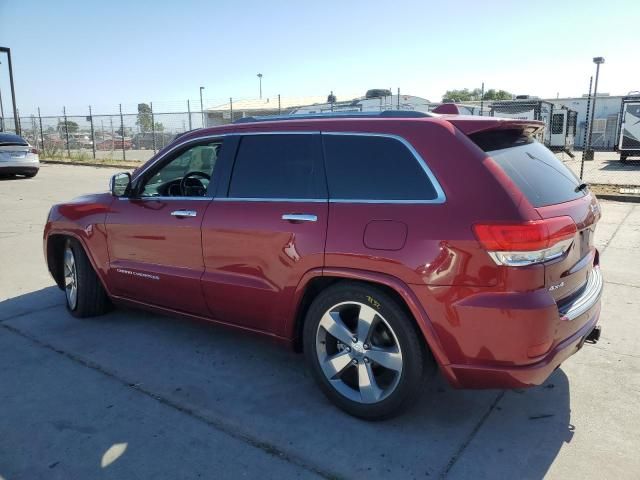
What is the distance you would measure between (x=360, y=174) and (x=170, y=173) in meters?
2.00

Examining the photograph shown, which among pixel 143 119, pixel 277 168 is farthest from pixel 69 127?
pixel 277 168

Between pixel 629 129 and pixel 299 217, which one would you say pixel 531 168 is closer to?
pixel 299 217

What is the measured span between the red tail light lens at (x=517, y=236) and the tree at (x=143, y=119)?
24.2 metres

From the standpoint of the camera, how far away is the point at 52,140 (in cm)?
3039

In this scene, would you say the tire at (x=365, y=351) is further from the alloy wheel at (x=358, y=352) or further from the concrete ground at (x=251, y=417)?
the concrete ground at (x=251, y=417)

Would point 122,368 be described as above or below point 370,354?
below

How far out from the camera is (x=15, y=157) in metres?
16.6

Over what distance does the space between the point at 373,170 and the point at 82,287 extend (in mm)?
3116

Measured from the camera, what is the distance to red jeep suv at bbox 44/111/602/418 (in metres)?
2.66

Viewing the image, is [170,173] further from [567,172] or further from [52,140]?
[52,140]

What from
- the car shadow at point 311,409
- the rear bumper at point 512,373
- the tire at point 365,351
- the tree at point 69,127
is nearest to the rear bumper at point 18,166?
the tree at point 69,127

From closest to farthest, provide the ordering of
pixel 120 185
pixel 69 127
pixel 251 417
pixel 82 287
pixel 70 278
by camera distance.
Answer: pixel 251 417
pixel 120 185
pixel 82 287
pixel 70 278
pixel 69 127

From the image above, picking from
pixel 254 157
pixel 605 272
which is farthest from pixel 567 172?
pixel 605 272

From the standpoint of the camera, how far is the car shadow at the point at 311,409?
2.79m
